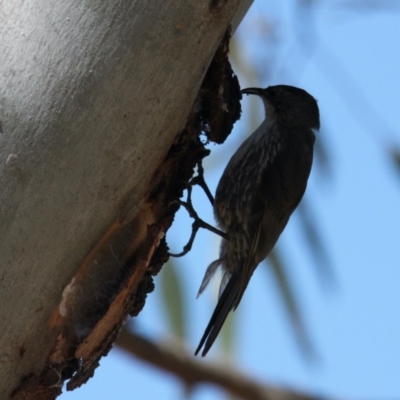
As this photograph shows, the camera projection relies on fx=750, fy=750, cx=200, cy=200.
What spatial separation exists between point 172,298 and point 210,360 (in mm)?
267

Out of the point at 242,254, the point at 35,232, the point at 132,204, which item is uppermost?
the point at 242,254

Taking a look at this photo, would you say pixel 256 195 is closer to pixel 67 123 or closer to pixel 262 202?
pixel 262 202

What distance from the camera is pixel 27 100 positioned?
1234 mm

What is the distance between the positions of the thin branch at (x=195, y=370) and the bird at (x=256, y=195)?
0.21 meters

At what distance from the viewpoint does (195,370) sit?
2.66 meters

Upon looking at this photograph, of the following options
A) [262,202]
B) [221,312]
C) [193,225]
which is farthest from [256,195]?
[221,312]

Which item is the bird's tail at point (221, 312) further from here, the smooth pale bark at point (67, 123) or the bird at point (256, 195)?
the smooth pale bark at point (67, 123)

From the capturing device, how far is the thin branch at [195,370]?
2637mm

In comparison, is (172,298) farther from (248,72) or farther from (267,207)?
(248,72)

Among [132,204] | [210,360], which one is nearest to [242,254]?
[210,360]

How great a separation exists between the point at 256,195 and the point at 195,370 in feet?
2.23

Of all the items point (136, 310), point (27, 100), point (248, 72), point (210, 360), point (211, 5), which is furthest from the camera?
point (248, 72)

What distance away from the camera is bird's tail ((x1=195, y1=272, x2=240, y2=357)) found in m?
2.46

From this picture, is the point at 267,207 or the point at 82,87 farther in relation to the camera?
the point at 267,207
